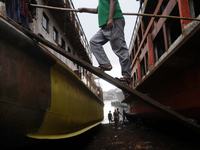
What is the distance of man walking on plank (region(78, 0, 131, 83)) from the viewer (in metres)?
2.97

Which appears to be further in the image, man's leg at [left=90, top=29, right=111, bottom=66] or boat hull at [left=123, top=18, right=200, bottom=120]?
boat hull at [left=123, top=18, right=200, bottom=120]

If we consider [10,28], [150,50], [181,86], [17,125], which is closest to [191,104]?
[181,86]

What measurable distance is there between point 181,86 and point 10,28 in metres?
4.40

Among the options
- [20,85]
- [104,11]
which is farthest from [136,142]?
[20,85]

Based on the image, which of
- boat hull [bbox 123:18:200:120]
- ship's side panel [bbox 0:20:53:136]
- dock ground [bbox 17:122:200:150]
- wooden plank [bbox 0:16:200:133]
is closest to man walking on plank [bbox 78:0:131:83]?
wooden plank [bbox 0:16:200:133]

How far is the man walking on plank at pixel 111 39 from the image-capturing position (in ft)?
9.75

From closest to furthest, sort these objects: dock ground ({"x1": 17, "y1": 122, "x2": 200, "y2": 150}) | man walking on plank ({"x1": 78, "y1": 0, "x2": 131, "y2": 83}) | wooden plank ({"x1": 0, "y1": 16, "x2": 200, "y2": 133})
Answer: wooden plank ({"x1": 0, "y1": 16, "x2": 200, "y2": 133}) → man walking on plank ({"x1": 78, "y1": 0, "x2": 131, "y2": 83}) → dock ground ({"x1": 17, "y1": 122, "x2": 200, "y2": 150})

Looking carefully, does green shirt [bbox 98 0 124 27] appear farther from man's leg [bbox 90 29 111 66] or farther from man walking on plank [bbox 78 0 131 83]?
man's leg [bbox 90 29 111 66]

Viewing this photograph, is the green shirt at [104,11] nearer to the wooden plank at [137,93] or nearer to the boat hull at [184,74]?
the wooden plank at [137,93]

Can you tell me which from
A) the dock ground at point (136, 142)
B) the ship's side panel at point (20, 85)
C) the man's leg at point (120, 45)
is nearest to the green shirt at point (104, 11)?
the man's leg at point (120, 45)

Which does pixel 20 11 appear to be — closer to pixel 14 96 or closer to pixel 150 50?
pixel 14 96

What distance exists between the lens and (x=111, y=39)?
9.90 feet

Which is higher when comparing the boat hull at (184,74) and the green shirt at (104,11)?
the green shirt at (104,11)

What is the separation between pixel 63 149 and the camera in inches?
187
